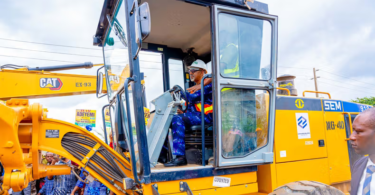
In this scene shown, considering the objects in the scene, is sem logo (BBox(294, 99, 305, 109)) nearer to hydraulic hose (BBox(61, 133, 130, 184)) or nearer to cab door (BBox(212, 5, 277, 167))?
cab door (BBox(212, 5, 277, 167))

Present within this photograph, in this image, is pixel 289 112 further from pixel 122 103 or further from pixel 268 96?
pixel 122 103

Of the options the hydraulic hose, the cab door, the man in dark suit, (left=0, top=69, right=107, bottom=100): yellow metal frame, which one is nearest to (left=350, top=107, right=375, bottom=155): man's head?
the man in dark suit

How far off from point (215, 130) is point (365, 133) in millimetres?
1407

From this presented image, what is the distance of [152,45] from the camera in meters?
4.78

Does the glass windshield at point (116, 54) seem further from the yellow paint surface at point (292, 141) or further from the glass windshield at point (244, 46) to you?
the yellow paint surface at point (292, 141)

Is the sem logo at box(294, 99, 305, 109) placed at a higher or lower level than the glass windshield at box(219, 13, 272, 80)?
lower

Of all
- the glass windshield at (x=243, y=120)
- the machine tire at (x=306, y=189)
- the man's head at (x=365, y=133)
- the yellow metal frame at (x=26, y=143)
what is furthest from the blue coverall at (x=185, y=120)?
the man's head at (x=365, y=133)

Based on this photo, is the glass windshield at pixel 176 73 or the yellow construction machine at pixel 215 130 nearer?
the yellow construction machine at pixel 215 130

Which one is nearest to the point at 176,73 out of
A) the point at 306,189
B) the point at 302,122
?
the point at 302,122

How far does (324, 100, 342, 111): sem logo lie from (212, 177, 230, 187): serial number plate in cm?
177

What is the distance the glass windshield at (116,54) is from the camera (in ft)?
10.3

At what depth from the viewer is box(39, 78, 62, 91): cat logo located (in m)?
6.32

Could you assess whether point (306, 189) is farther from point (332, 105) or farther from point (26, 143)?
point (26, 143)

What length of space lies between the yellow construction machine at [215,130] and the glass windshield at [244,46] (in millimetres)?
11
